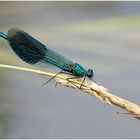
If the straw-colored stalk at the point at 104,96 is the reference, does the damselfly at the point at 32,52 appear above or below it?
above

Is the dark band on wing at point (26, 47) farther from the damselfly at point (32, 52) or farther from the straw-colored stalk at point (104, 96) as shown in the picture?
the straw-colored stalk at point (104, 96)

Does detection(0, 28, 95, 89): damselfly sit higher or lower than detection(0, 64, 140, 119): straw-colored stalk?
higher

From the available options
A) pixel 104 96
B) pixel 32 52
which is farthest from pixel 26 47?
pixel 104 96

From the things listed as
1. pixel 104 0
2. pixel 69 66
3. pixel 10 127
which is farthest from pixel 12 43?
pixel 104 0

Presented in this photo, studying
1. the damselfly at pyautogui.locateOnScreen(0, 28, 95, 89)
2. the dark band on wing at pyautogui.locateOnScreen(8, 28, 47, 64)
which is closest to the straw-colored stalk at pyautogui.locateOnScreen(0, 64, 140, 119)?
the damselfly at pyautogui.locateOnScreen(0, 28, 95, 89)

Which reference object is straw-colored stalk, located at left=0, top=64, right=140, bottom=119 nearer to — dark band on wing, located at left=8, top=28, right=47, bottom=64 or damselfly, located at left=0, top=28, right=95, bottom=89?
damselfly, located at left=0, top=28, right=95, bottom=89

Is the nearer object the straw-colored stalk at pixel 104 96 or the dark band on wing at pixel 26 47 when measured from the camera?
the straw-colored stalk at pixel 104 96

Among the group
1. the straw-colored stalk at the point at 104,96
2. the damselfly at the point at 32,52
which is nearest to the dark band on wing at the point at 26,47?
the damselfly at the point at 32,52

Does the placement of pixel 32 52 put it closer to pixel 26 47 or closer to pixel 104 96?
pixel 26 47
